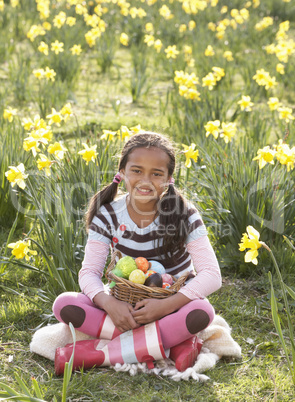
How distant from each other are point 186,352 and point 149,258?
460 millimetres

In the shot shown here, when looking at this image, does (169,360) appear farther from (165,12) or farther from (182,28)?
(165,12)

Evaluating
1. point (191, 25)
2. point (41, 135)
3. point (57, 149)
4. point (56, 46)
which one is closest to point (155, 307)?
point (57, 149)

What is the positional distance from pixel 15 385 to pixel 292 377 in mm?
1042

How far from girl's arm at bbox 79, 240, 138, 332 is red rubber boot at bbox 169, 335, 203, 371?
202mm

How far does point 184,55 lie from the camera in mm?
6000

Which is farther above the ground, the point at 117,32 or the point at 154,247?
the point at 117,32

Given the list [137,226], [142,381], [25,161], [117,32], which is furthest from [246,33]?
[142,381]

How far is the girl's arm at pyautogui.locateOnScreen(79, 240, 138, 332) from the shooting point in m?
2.04

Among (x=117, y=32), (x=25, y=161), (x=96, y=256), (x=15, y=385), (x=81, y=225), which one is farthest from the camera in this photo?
(x=117, y=32)

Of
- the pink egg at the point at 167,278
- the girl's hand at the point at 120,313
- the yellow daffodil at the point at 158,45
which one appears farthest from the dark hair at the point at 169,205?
the yellow daffodil at the point at 158,45

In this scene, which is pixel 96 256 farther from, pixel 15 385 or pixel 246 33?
pixel 246 33

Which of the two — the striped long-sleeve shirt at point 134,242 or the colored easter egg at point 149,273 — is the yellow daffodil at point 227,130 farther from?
the colored easter egg at point 149,273

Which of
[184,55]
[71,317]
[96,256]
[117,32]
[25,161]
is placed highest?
[117,32]

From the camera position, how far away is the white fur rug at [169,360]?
200cm
